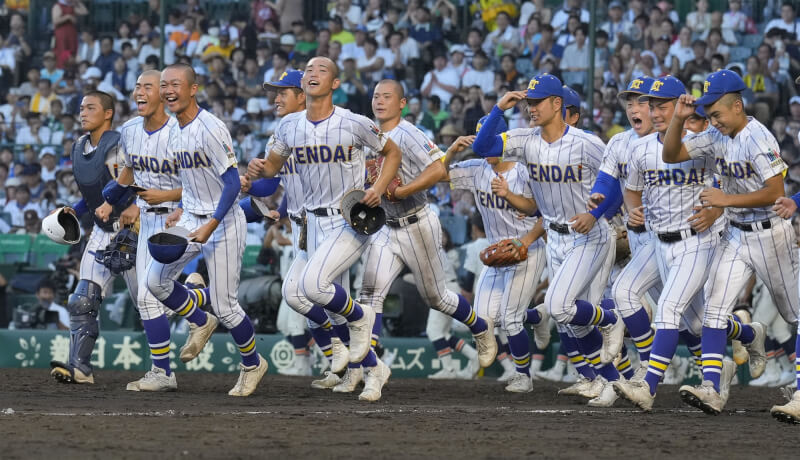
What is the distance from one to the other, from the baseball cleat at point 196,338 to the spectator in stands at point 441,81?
7997mm

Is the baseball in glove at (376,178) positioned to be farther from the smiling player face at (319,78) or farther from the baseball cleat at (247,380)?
the baseball cleat at (247,380)

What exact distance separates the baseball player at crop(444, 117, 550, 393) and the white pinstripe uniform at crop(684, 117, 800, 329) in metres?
2.34

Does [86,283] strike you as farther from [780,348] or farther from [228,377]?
[780,348]

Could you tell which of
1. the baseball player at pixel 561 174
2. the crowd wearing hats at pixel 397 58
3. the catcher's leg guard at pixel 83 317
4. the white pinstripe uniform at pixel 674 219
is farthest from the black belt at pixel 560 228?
the crowd wearing hats at pixel 397 58

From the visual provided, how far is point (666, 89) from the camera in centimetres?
898

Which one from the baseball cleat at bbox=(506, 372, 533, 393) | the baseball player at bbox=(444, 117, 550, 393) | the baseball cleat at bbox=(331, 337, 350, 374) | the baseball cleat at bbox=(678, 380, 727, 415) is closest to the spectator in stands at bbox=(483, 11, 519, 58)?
the baseball player at bbox=(444, 117, 550, 393)

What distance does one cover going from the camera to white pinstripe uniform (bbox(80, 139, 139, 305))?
34.2 ft

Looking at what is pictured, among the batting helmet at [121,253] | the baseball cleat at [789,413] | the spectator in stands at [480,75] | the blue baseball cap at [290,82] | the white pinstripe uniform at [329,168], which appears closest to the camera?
the baseball cleat at [789,413]

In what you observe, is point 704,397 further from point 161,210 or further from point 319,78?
point 161,210

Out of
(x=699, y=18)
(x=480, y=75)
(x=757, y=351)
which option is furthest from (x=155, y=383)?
(x=699, y=18)

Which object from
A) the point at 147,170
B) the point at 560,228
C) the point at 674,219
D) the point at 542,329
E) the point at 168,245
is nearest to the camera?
the point at 674,219

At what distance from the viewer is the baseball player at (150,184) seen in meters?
9.73

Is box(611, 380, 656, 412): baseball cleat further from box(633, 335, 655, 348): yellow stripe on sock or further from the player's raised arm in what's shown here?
box(633, 335, 655, 348): yellow stripe on sock

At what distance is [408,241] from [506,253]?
2.74 ft
